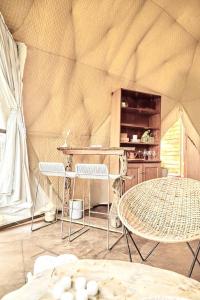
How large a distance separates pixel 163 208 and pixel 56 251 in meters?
1.11

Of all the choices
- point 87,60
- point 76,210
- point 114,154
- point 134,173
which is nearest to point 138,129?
point 134,173

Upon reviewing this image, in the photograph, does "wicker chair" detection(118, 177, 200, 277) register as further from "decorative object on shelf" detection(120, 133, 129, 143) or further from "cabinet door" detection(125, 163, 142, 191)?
"decorative object on shelf" detection(120, 133, 129, 143)

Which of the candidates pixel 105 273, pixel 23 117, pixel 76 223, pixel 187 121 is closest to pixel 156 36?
pixel 187 121

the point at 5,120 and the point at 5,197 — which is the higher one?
the point at 5,120

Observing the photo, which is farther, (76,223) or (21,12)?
(76,223)

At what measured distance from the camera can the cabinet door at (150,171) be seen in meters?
3.94

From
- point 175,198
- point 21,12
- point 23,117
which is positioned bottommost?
point 175,198

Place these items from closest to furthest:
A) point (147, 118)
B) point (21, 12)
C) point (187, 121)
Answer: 1. point (21, 12)
2. point (147, 118)
3. point (187, 121)

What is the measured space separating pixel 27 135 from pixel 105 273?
2.50 meters

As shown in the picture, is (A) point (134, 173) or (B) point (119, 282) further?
(A) point (134, 173)

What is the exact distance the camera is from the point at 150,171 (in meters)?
4.02

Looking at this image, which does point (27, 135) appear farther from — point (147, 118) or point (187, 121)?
point (187, 121)

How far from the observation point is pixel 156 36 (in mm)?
3789

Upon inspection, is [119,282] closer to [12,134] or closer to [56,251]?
[56,251]
